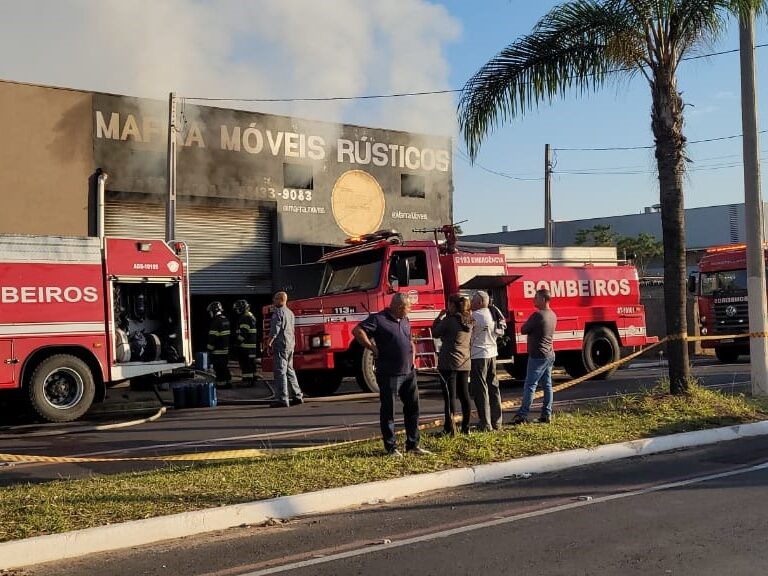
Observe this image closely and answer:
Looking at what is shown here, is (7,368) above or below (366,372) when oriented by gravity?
above

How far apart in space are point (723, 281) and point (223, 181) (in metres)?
12.8

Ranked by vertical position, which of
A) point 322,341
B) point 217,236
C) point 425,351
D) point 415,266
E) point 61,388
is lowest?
point 61,388

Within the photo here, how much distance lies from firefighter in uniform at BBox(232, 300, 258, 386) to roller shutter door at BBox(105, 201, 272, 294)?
574cm

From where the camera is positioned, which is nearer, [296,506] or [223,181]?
[296,506]

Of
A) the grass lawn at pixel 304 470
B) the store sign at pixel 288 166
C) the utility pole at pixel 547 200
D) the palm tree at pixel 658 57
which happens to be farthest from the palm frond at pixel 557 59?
the utility pole at pixel 547 200

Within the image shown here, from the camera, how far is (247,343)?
15.6 m

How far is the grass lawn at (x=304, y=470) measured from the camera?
5.99 meters

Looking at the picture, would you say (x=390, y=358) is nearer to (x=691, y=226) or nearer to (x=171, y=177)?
(x=171, y=177)

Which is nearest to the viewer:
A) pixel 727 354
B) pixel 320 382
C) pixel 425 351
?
pixel 425 351

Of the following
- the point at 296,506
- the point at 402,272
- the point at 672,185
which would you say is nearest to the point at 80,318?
the point at 402,272

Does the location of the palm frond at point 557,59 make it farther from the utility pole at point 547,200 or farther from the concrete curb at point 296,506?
the utility pole at point 547,200

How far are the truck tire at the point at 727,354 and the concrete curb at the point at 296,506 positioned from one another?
13.1m

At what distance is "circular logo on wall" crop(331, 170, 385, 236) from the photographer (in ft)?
76.6

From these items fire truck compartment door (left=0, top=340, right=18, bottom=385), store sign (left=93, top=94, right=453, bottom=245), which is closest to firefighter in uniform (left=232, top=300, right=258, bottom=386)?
fire truck compartment door (left=0, top=340, right=18, bottom=385)
